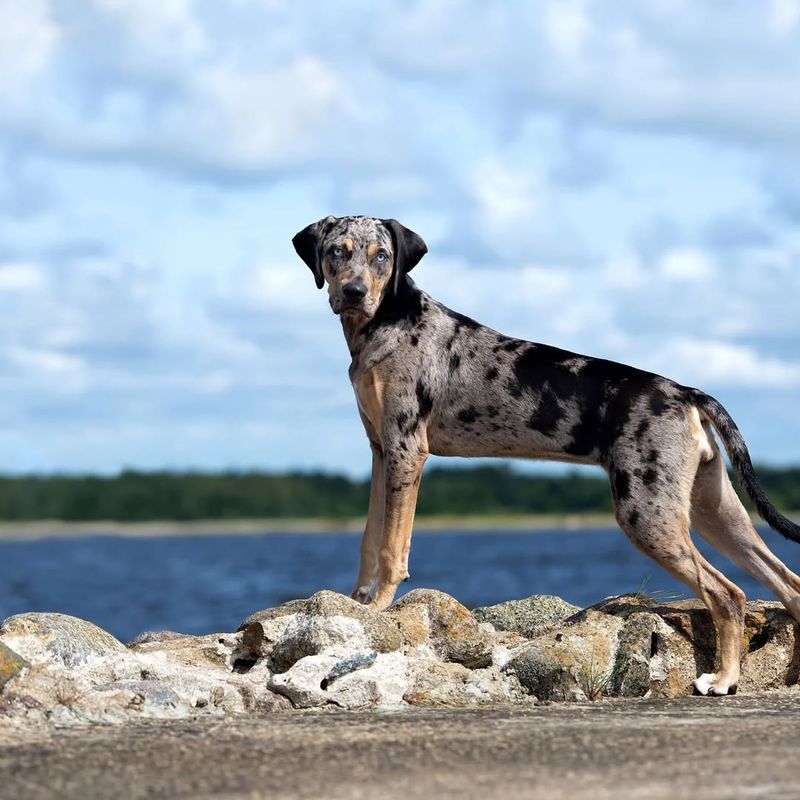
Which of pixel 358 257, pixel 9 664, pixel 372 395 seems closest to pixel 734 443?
pixel 372 395

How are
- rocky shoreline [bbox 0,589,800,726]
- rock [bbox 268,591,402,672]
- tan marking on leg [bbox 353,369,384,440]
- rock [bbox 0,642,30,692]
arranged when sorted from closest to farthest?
→ rock [bbox 0,642,30,692]
rocky shoreline [bbox 0,589,800,726]
rock [bbox 268,591,402,672]
tan marking on leg [bbox 353,369,384,440]

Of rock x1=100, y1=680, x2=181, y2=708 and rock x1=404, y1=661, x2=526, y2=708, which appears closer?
rock x1=100, y1=680, x2=181, y2=708

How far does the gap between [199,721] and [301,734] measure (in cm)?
86

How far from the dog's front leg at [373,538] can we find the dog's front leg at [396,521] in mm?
307

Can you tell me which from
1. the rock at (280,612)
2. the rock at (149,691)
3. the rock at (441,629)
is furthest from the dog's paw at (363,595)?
the rock at (149,691)

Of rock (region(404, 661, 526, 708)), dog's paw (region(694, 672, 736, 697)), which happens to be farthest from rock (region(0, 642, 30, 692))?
dog's paw (region(694, 672, 736, 697))

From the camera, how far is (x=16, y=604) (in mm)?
57625

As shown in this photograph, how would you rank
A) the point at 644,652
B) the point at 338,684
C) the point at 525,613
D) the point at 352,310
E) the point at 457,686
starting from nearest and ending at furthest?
the point at 338,684, the point at 457,686, the point at 644,652, the point at 352,310, the point at 525,613

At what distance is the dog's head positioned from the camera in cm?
1067

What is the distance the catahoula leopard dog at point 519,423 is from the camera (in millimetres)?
10297

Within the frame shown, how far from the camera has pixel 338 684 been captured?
9.41 metres

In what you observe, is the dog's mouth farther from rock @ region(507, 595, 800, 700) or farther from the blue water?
the blue water

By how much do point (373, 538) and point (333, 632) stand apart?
54.5 inches

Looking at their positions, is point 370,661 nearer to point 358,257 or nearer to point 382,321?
point 382,321
